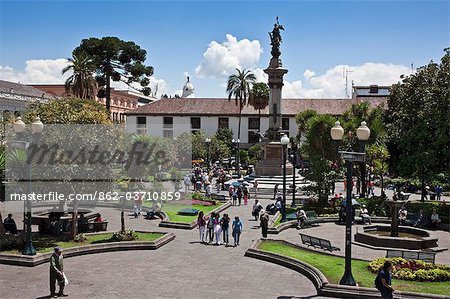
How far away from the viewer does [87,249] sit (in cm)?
1711

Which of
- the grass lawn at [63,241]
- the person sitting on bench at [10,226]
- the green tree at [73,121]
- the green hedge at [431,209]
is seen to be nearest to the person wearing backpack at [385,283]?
the grass lawn at [63,241]

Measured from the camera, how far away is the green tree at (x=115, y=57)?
132ft

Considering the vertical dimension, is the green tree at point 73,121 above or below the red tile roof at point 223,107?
below

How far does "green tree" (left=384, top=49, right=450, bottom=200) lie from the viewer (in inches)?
1120

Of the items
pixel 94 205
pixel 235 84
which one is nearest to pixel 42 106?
pixel 94 205

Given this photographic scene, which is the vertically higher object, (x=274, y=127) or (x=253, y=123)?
(x=253, y=123)

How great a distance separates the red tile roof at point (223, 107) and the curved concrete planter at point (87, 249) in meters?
55.4

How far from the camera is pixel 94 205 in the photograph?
2927 centimetres

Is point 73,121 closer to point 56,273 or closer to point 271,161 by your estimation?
point 56,273

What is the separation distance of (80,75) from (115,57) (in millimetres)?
3588

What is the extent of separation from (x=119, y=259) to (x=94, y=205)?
13.6 metres

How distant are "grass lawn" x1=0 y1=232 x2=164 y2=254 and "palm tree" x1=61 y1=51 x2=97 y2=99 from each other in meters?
21.7

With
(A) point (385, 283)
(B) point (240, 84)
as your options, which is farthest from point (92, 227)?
(B) point (240, 84)

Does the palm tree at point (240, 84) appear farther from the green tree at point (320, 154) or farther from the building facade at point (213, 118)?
the green tree at point (320, 154)
